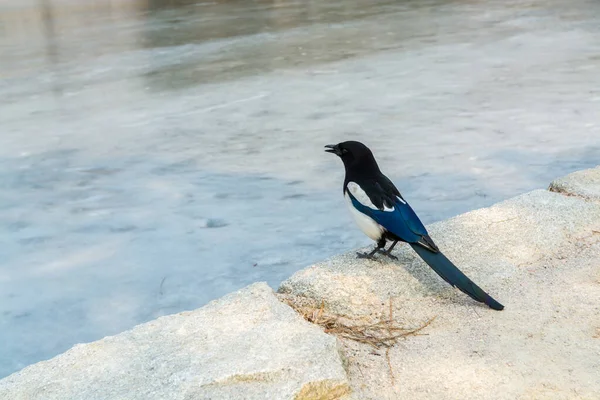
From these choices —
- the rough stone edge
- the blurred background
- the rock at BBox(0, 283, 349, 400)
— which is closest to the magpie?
the rock at BBox(0, 283, 349, 400)

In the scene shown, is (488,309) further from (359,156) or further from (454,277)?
(359,156)

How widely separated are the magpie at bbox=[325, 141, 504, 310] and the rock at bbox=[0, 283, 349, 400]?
1.17ft

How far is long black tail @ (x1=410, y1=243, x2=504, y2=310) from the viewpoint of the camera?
1.63 meters

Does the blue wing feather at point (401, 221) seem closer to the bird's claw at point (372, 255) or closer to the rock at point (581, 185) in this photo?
the bird's claw at point (372, 255)

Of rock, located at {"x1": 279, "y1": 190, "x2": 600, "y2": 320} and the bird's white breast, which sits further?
the bird's white breast

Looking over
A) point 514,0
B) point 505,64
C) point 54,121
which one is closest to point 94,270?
point 54,121

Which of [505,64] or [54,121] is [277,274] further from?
[505,64]

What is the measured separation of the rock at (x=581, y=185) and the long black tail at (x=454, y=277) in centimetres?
80

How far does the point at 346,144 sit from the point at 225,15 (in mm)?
6906

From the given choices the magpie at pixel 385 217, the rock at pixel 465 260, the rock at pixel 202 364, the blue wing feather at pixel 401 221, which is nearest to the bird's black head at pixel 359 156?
the magpie at pixel 385 217

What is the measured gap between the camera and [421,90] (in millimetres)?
4500

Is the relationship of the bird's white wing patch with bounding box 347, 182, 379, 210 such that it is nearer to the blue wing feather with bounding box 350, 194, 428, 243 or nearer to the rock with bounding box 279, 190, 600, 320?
the blue wing feather with bounding box 350, 194, 428, 243

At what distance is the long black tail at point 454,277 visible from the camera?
5.34 feet

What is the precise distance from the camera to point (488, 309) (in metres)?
1.65
